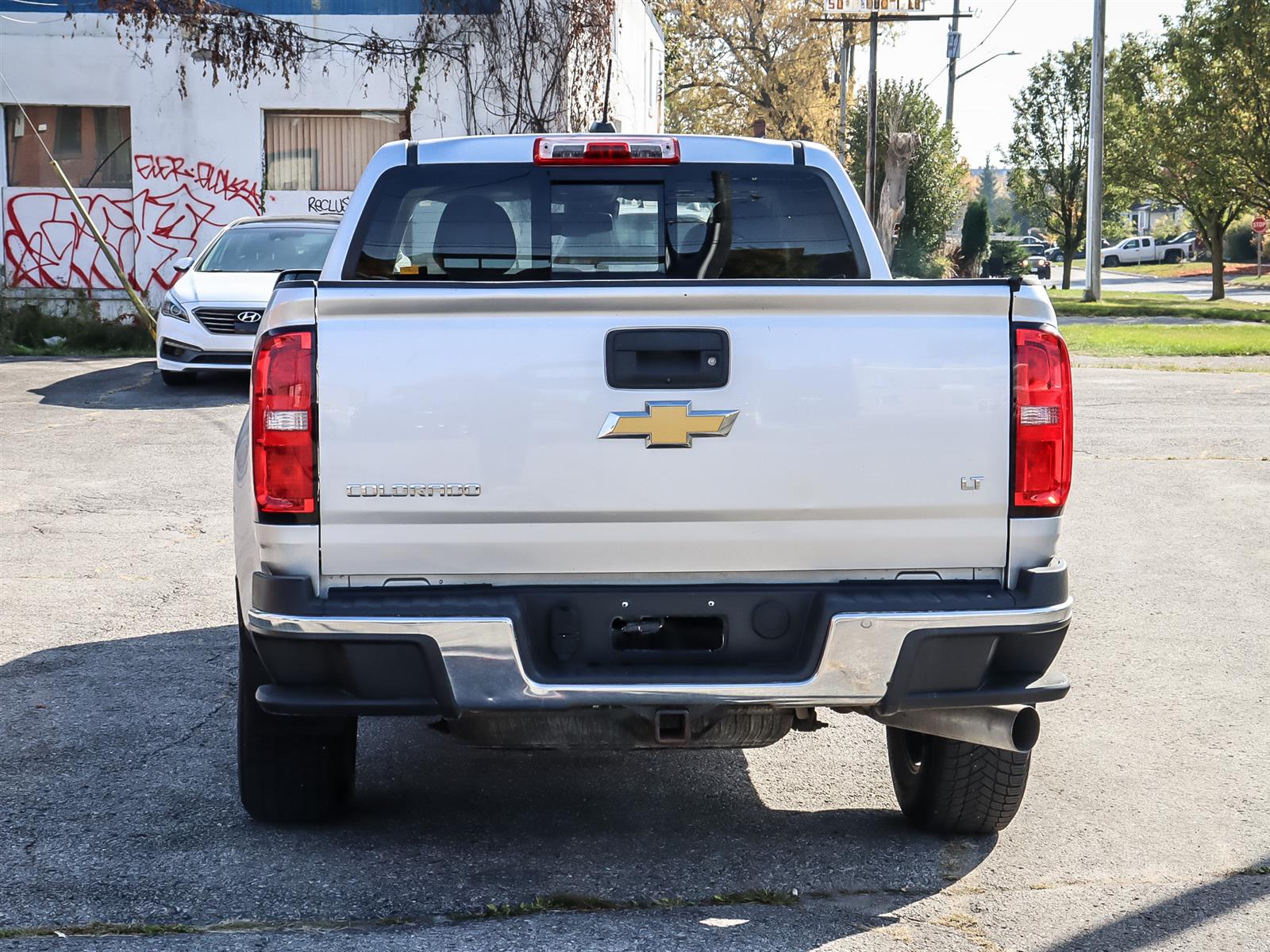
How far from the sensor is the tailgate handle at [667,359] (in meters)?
3.64

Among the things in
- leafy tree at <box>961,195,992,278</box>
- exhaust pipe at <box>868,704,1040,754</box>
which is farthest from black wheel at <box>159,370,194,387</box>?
leafy tree at <box>961,195,992,278</box>

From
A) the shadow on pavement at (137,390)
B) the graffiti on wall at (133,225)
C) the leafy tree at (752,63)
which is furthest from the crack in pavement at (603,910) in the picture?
the leafy tree at (752,63)

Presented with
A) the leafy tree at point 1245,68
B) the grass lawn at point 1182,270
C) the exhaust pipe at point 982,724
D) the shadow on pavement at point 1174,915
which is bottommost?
the shadow on pavement at point 1174,915

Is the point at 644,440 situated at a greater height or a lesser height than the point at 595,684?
greater

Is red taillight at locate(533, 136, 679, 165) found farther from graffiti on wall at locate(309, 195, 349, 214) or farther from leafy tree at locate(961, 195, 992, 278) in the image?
leafy tree at locate(961, 195, 992, 278)

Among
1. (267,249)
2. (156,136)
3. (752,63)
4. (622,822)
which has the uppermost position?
(752,63)

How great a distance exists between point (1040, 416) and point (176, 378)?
13169mm

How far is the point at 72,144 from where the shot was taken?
20.4 meters

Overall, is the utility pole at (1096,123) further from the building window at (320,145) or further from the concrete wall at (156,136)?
the building window at (320,145)

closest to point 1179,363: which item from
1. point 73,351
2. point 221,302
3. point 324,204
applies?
point 324,204

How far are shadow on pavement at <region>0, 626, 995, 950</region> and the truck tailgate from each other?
34.7 inches

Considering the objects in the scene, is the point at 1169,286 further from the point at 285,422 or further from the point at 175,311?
the point at 285,422

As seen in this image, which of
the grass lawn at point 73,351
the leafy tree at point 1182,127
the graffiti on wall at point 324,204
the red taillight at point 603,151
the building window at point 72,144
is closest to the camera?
the red taillight at point 603,151

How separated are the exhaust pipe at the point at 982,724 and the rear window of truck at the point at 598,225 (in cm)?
174
